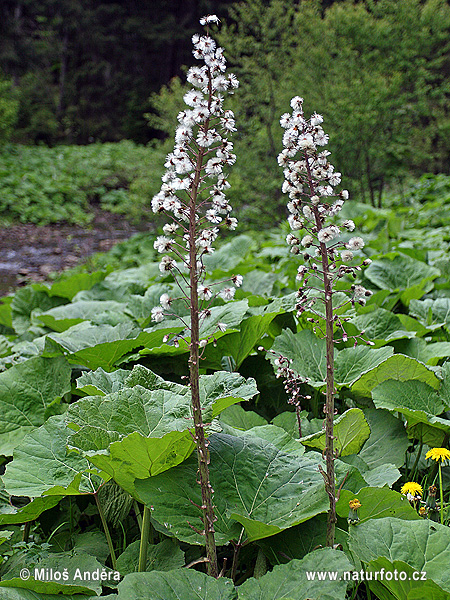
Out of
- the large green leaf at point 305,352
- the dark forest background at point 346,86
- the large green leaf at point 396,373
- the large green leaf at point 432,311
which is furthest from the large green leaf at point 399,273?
the dark forest background at point 346,86

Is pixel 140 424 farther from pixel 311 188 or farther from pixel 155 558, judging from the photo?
pixel 311 188

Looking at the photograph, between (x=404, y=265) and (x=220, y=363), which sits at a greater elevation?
(x=404, y=265)

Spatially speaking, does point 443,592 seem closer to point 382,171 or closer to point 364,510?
point 364,510

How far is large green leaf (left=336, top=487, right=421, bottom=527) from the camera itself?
1.30m

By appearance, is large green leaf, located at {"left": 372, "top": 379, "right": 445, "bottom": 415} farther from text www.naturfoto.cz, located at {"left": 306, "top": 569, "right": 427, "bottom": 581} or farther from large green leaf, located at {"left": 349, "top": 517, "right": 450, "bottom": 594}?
text www.naturfoto.cz, located at {"left": 306, "top": 569, "right": 427, "bottom": 581}

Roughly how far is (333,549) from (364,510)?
11.0 inches

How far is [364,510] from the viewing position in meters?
1.34

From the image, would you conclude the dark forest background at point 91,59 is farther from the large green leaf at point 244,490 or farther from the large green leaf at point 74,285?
the large green leaf at point 244,490

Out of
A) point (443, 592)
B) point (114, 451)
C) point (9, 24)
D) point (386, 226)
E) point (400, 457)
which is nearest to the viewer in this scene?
point (443, 592)

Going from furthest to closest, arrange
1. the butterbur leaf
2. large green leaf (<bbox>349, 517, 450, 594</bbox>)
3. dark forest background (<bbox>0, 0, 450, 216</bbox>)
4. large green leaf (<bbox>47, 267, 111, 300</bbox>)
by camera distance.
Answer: dark forest background (<bbox>0, 0, 450, 216</bbox>) → large green leaf (<bbox>47, 267, 111, 300</bbox>) → the butterbur leaf → large green leaf (<bbox>349, 517, 450, 594</bbox>)

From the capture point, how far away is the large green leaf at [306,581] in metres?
1.03

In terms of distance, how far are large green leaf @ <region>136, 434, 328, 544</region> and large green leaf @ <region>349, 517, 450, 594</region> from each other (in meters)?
0.11

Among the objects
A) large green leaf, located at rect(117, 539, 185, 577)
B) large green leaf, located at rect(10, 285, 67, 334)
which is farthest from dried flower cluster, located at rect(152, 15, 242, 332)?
large green leaf, located at rect(10, 285, 67, 334)

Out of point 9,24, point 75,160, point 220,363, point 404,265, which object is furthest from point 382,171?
point 9,24
